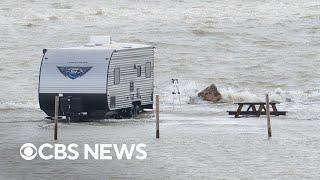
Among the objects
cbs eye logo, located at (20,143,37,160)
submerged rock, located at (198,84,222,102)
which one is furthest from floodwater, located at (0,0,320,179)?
submerged rock, located at (198,84,222,102)

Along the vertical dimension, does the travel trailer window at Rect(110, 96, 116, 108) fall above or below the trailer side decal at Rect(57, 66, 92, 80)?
below

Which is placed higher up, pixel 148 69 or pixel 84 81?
pixel 148 69

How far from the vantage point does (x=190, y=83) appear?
51594mm

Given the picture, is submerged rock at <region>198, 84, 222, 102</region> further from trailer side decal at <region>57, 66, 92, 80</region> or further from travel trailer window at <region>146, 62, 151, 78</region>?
trailer side decal at <region>57, 66, 92, 80</region>

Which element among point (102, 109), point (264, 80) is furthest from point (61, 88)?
point (264, 80)

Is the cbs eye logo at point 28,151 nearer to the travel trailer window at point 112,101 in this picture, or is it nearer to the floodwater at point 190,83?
the floodwater at point 190,83

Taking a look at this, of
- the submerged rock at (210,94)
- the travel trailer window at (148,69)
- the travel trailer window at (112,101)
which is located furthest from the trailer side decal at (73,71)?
the submerged rock at (210,94)

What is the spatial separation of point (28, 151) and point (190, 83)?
1083 inches

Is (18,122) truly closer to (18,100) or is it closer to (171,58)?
(18,100)

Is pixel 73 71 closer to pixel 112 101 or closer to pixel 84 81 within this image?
pixel 84 81

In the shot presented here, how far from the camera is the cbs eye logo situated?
23.1m

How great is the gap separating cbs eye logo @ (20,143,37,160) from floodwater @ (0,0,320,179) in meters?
0.20

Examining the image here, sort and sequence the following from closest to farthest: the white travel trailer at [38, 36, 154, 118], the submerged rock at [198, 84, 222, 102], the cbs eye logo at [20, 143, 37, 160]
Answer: the cbs eye logo at [20, 143, 37, 160] < the white travel trailer at [38, 36, 154, 118] < the submerged rock at [198, 84, 222, 102]

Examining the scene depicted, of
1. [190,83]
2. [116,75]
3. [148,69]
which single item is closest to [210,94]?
[190,83]
